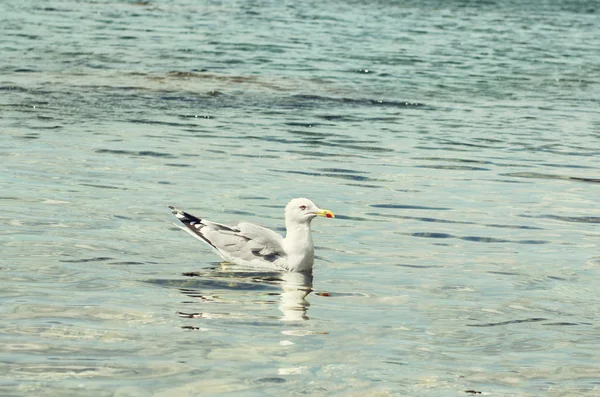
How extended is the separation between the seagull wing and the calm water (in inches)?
7.6

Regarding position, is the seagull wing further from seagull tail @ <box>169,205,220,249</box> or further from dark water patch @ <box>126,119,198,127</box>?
dark water patch @ <box>126,119,198,127</box>

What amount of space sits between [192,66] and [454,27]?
19.6m

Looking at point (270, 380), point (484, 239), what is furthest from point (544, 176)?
point (270, 380)

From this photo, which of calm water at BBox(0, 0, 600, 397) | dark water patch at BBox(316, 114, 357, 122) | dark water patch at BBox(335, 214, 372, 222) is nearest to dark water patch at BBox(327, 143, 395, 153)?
calm water at BBox(0, 0, 600, 397)

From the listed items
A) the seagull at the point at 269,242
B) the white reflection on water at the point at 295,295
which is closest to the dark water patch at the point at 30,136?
the seagull at the point at 269,242

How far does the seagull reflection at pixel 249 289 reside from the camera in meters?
10.9

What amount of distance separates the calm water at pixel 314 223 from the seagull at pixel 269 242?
0.59 ft

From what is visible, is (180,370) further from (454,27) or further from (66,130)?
(454,27)

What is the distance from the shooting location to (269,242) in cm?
1272

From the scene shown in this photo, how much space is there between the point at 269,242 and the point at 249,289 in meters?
0.93

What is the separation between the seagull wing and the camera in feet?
41.7

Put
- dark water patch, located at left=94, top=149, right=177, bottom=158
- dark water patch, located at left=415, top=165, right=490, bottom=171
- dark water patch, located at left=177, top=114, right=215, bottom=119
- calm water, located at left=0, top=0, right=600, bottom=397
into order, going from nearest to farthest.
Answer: calm water, located at left=0, top=0, right=600, bottom=397 < dark water patch, located at left=94, top=149, right=177, bottom=158 < dark water patch, located at left=415, top=165, right=490, bottom=171 < dark water patch, located at left=177, top=114, right=215, bottom=119

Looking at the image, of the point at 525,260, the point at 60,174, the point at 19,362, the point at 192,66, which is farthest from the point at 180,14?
the point at 19,362

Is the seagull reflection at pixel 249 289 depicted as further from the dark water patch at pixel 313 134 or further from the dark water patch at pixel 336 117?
the dark water patch at pixel 336 117
